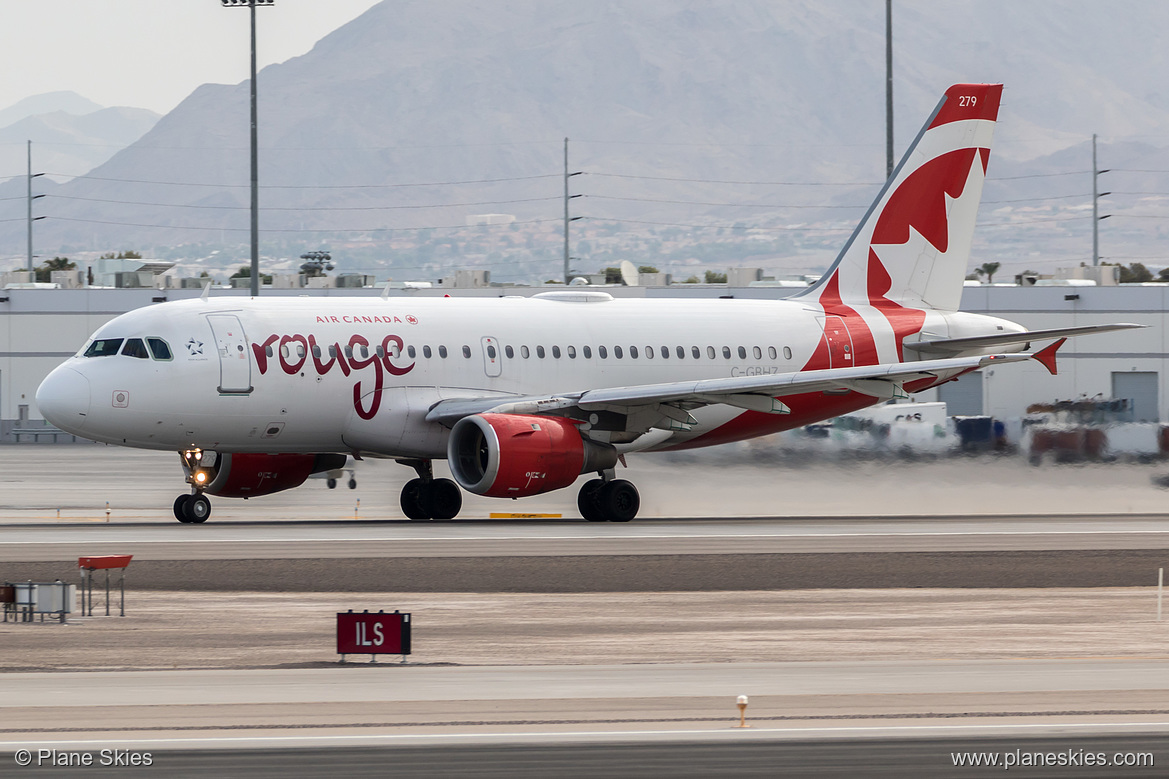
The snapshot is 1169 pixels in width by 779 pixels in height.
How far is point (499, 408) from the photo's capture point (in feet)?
114

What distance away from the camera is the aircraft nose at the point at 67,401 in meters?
32.7

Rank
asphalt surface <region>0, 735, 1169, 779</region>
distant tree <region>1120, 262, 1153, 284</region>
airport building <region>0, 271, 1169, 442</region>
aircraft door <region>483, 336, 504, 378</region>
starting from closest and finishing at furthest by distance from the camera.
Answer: asphalt surface <region>0, 735, 1169, 779</region> → aircraft door <region>483, 336, 504, 378</region> → airport building <region>0, 271, 1169, 442</region> → distant tree <region>1120, 262, 1153, 284</region>

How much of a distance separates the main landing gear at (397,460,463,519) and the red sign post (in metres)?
18.4

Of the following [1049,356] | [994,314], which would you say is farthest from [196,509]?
[994,314]

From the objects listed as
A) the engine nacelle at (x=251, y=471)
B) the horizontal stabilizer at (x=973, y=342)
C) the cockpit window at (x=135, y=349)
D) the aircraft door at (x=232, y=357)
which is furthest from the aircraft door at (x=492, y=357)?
the horizontal stabilizer at (x=973, y=342)

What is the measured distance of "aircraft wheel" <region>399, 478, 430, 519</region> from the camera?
37031 mm

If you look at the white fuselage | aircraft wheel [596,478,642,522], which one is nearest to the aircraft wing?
the white fuselage

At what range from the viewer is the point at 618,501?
3566cm

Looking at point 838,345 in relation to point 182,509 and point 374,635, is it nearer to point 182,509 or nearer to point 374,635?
point 182,509

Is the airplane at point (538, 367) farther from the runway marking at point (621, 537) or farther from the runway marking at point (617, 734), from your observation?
the runway marking at point (617, 734)

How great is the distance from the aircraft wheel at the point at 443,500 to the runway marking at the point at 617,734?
22883mm

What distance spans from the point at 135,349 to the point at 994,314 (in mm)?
47325

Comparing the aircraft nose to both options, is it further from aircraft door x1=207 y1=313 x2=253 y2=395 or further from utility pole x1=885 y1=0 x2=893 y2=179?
utility pole x1=885 y1=0 x2=893 y2=179

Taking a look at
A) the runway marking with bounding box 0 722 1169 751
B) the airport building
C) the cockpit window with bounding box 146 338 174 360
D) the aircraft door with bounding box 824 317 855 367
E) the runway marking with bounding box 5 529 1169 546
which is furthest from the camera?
the airport building
